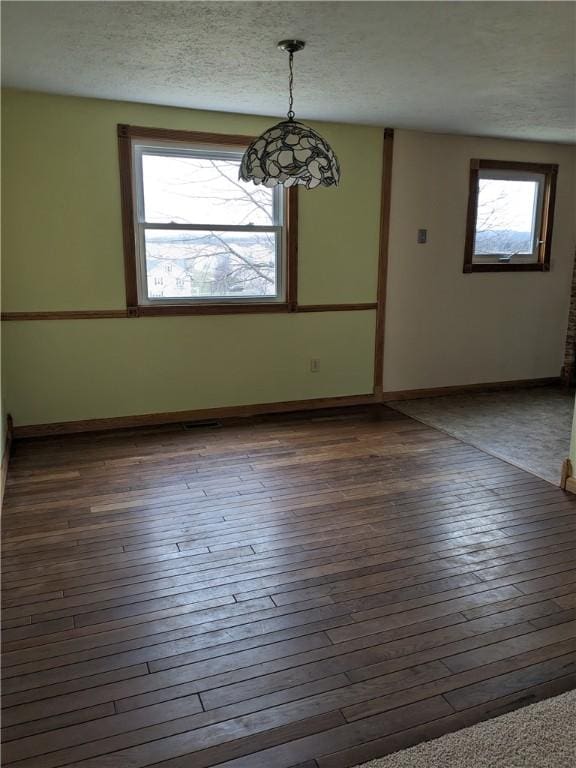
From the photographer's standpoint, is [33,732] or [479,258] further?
[479,258]

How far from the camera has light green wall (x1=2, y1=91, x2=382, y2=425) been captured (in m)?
4.27

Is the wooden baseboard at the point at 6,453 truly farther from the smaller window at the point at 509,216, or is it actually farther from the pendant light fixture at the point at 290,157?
the smaller window at the point at 509,216

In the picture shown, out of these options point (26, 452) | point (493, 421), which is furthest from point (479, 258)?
point (26, 452)

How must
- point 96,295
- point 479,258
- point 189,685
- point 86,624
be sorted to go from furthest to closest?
point 479,258
point 96,295
point 86,624
point 189,685

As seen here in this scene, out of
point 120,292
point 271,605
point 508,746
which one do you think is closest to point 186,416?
point 120,292

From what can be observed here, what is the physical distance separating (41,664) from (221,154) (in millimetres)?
3893

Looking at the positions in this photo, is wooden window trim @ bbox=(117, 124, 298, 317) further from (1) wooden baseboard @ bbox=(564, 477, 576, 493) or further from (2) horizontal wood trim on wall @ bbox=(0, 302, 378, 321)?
(1) wooden baseboard @ bbox=(564, 477, 576, 493)

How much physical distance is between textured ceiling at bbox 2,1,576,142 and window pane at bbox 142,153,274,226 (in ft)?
1.47

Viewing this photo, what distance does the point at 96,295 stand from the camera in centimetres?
455

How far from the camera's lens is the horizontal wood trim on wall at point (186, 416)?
15.1 feet

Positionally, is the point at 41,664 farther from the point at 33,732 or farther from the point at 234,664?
the point at 234,664

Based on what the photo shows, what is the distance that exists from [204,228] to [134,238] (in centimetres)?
56

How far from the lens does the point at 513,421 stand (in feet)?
16.5

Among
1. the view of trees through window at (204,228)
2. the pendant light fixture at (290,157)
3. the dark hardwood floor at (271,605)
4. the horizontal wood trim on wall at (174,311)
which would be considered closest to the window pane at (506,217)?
the horizontal wood trim on wall at (174,311)
